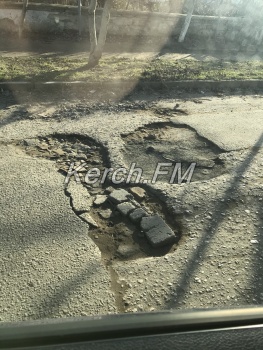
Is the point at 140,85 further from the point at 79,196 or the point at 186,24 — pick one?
the point at 186,24

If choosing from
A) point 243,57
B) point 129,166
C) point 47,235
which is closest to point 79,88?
point 129,166

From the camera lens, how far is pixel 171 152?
177 inches

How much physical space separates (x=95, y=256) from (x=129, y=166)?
1517 millimetres

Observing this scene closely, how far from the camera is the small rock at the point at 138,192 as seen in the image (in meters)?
3.61

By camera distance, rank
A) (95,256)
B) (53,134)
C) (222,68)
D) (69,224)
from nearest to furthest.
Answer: (95,256) → (69,224) → (53,134) → (222,68)

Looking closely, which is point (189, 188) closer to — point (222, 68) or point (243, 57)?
point (222, 68)

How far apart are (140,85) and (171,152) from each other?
2.54 m

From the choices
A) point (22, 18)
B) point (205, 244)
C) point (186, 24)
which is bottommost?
point (205, 244)

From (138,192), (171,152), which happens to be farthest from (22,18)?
(138,192)

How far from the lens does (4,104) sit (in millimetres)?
5465

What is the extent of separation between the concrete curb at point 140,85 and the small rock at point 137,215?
3589 millimetres

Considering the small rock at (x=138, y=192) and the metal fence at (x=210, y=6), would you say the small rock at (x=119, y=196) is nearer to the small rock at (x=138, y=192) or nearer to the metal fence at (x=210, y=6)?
the small rock at (x=138, y=192)

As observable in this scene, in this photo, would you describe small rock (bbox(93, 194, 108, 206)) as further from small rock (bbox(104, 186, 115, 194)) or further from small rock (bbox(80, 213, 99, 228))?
small rock (bbox(80, 213, 99, 228))

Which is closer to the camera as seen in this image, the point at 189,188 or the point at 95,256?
the point at 95,256
